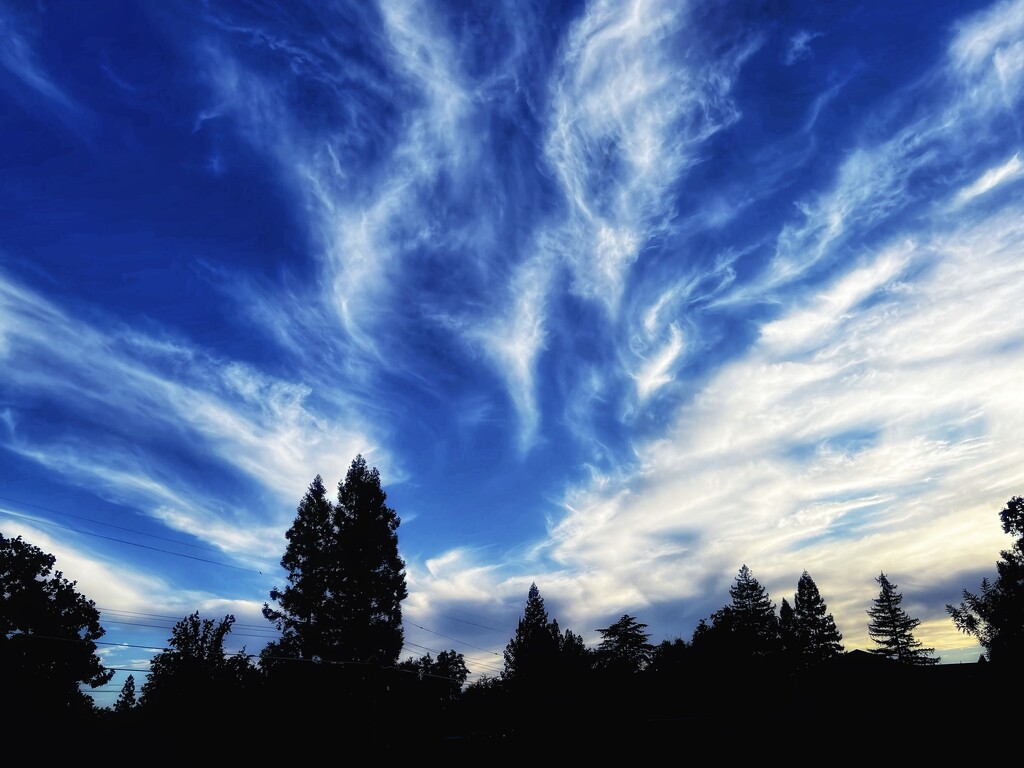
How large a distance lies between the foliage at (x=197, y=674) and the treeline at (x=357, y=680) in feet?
0.37

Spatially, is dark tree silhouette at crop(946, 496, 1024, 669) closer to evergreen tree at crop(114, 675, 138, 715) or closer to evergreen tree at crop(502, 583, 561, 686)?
evergreen tree at crop(502, 583, 561, 686)

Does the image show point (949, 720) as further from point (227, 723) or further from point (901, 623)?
point (901, 623)

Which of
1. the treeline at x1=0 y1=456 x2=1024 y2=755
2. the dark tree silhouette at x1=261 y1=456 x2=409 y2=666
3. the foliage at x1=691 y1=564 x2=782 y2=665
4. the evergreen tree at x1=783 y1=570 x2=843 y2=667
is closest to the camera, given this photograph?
the treeline at x1=0 y1=456 x2=1024 y2=755

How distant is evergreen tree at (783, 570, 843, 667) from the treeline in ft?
151

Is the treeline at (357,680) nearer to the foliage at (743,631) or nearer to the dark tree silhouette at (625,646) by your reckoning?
the foliage at (743,631)

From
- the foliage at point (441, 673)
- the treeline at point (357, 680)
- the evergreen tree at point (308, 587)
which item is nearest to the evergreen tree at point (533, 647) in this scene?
the foliage at point (441, 673)

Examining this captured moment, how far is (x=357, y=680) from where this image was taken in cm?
3841

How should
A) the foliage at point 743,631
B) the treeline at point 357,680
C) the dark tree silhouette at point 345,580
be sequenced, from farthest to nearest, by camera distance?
the foliage at point 743,631
the dark tree silhouette at point 345,580
the treeline at point 357,680

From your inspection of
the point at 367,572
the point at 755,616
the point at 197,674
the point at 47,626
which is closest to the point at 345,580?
the point at 367,572

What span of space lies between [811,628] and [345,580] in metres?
93.5

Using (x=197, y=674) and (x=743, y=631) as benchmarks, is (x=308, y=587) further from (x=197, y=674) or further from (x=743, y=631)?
(x=743, y=631)

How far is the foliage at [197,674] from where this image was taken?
118 ft

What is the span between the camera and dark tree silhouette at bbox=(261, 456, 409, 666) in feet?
129

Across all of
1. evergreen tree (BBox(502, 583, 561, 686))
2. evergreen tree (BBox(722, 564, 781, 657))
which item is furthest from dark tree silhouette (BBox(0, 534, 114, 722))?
evergreen tree (BBox(722, 564, 781, 657))
